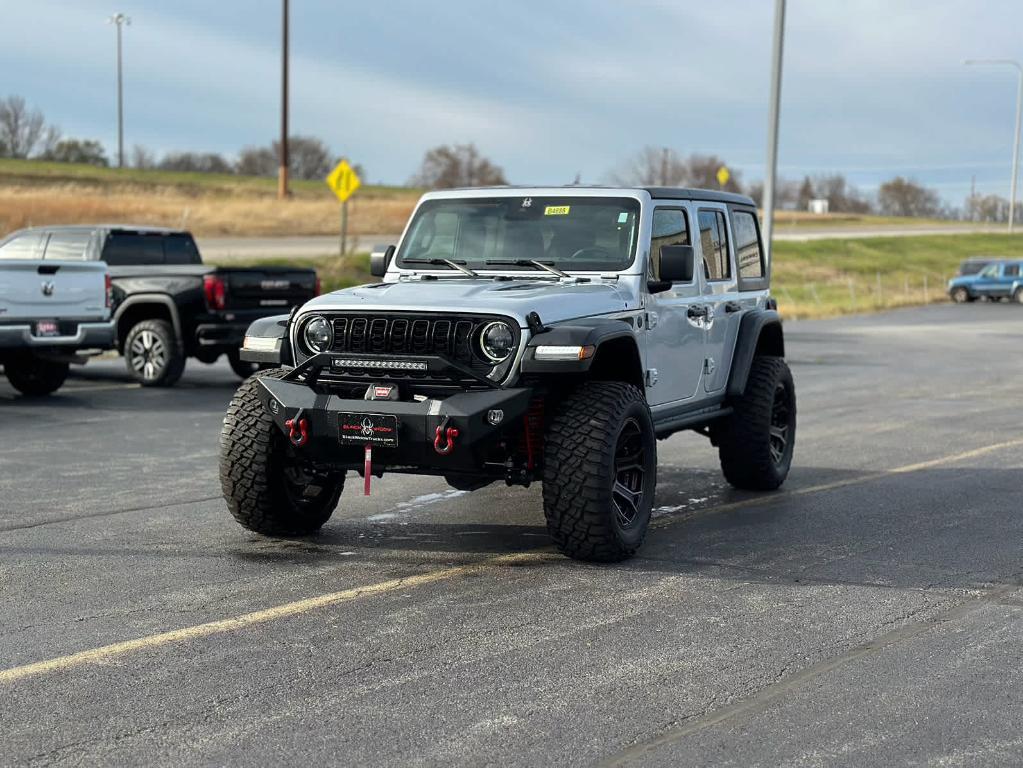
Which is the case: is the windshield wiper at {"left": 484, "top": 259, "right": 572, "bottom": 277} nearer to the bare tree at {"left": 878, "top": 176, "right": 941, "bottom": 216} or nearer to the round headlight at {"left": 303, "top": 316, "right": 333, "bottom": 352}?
the round headlight at {"left": 303, "top": 316, "right": 333, "bottom": 352}

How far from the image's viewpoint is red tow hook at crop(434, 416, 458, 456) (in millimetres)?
6871

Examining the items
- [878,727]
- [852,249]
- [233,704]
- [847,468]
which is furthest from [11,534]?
[852,249]

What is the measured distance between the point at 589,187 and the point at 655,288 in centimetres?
84

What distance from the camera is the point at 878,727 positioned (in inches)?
192

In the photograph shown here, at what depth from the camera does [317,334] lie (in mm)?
7480

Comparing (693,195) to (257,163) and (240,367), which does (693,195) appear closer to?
(240,367)

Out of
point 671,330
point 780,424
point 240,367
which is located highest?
point 671,330

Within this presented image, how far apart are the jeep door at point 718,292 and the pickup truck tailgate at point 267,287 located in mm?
7873

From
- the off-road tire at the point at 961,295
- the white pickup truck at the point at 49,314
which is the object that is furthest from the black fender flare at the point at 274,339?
the off-road tire at the point at 961,295

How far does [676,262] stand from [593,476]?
1.59 m

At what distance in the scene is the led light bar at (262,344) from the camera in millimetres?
7576

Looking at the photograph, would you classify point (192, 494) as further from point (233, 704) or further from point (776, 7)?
point (776, 7)

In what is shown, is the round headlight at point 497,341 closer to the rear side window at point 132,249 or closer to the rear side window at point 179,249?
the rear side window at point 132,249

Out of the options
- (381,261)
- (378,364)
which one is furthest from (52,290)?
(378,364)
